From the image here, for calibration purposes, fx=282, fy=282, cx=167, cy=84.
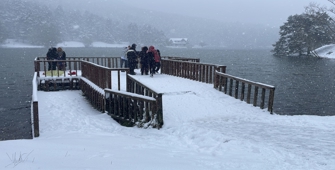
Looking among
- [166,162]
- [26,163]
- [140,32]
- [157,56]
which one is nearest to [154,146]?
[166,162]

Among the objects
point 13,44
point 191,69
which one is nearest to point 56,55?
point 191,69

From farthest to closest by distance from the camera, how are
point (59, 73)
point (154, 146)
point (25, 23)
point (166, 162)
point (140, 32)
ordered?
point (140, 32)
point (25, 23)
point (59, 73)
point (154, 146)
point (166, 162)

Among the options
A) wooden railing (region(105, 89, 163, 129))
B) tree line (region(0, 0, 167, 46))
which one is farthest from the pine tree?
tree line (region(0, 0, 167, 46))

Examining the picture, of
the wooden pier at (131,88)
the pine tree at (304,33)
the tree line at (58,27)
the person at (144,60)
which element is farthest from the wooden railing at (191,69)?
the tree line at (58,27)

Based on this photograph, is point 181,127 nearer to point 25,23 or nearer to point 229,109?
point 229,109

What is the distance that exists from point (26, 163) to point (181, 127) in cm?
405

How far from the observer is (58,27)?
161000 millimetres

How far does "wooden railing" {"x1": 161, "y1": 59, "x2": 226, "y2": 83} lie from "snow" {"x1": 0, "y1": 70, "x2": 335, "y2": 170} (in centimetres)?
286

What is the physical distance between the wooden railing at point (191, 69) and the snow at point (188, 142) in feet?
9.37

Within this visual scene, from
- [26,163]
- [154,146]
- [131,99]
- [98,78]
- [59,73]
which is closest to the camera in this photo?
[26,163]

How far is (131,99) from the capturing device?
29.5 ft

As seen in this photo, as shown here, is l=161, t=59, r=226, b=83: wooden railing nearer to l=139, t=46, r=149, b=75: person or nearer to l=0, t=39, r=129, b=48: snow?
l=139, t=46, r=149, b=75: person

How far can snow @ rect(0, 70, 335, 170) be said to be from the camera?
5008 millimetres

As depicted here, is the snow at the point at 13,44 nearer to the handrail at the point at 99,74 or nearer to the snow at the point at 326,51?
the snow at the point at 326,51
